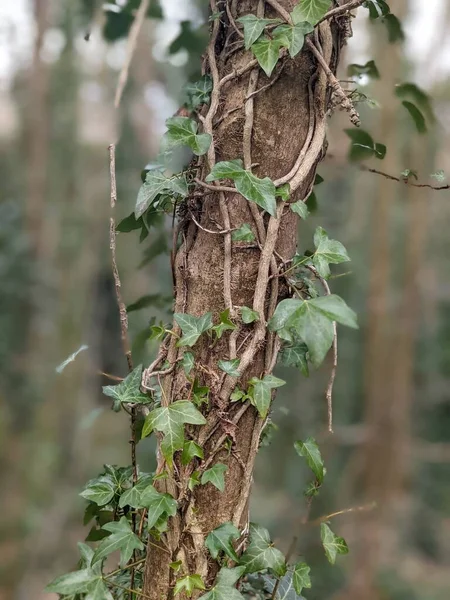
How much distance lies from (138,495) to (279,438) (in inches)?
152

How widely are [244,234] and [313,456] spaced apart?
27cm

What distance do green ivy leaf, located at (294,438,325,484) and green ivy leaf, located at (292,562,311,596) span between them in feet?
0.35

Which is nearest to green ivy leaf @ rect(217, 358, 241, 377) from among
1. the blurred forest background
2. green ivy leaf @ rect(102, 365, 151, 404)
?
green ivy leaf @ rect(102, 365, 151, 404)

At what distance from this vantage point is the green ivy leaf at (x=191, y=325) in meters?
0.59

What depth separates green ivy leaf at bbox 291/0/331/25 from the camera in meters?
0.57

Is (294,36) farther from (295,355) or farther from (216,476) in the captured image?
(216,476)

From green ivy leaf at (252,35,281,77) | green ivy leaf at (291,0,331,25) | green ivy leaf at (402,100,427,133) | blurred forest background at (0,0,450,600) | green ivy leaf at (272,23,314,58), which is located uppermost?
green ivy leaf at (291,0,331,25)

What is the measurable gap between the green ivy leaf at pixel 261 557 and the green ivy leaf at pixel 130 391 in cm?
20

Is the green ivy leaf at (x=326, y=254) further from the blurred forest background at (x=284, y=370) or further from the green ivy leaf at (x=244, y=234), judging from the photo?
the blurred forest background at (x=284, y=370)

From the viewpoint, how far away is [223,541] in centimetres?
59

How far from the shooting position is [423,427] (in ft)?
16.4

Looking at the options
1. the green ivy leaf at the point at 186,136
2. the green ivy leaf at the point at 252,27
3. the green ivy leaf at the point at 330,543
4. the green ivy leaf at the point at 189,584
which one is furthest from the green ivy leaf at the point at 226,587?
the green ivy leaf at the point at 252,27

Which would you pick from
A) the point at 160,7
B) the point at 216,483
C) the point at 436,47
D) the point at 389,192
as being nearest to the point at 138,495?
the point at 216,483

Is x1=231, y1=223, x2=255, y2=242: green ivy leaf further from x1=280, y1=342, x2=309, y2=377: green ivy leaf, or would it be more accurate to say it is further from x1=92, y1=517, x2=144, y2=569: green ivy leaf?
x1=92, y1=517, x2=144, y2=569: green ivy leaf
